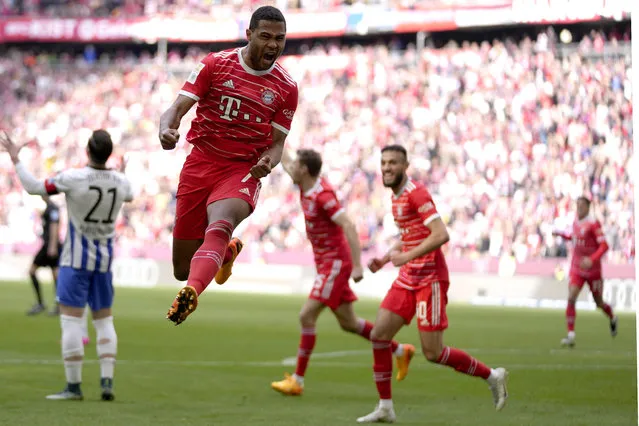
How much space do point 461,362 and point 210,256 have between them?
364 cm

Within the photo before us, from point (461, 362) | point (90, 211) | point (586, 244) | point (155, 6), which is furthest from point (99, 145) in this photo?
point (155, 6)

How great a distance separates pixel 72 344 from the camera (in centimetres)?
1023

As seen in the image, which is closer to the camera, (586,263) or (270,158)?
(270,158)

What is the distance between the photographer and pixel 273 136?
7.89 meters

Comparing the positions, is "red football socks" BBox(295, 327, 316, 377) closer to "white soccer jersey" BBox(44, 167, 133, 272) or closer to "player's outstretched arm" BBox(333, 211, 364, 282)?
"player's outstretched arm" BBox(333, 211, 364, 282)

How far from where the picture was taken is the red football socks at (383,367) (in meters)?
9.71

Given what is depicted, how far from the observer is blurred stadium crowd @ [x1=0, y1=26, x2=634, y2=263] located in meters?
31.7

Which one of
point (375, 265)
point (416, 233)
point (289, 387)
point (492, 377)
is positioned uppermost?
point (416, 233)

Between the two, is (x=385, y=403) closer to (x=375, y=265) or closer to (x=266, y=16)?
(x=375, y=265)

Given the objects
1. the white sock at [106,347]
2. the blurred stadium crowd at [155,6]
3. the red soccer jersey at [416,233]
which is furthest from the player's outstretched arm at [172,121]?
the blurred stadium crowd at [155,6]

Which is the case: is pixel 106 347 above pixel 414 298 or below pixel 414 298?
below

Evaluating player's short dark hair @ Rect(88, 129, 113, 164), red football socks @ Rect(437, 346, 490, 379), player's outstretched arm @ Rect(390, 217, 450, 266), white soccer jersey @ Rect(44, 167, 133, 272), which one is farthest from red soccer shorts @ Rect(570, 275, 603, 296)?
player's short dark hair @ Rect(88, 129, 113, 164)

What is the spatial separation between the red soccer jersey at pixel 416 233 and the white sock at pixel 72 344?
296cm

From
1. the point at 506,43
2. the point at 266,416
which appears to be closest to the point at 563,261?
the point at 506,43
